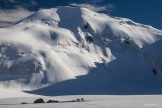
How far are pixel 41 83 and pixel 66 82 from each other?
12.7m

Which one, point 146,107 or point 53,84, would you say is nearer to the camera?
point 146,107

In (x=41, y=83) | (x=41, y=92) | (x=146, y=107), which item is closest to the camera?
(x=146, y=107)

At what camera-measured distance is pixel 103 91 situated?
197 meters

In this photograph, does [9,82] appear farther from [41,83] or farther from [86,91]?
[86,91]

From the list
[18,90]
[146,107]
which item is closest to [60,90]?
[18,90]

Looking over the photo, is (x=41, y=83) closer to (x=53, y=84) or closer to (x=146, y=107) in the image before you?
(x=53, y=84)

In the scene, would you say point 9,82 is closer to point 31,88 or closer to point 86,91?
point 31,88

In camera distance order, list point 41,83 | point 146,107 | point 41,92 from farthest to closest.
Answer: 1. point 41,83
2. point 41,92
3. point 146,107

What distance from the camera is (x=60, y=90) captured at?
194 metres

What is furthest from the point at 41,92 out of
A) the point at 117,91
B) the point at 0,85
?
the point at 117,91

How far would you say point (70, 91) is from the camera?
193 meters

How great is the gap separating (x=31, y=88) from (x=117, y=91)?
142ft

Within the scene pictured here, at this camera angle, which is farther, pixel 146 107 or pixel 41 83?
pixel 41 83

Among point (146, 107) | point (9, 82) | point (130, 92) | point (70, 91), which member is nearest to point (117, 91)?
point (130, 92)
